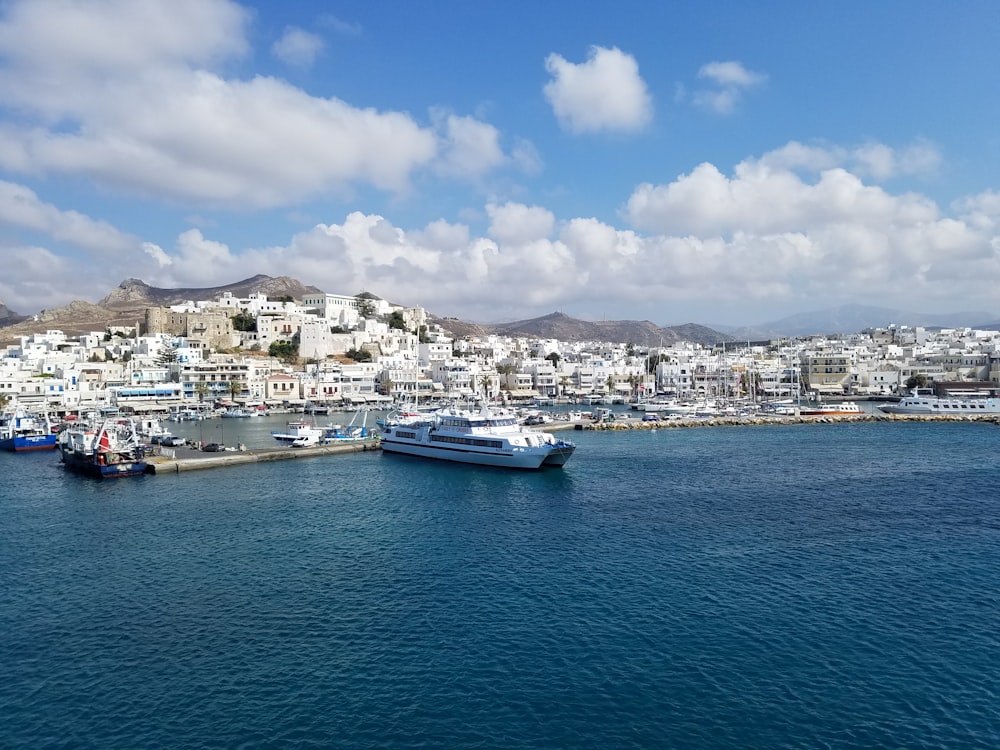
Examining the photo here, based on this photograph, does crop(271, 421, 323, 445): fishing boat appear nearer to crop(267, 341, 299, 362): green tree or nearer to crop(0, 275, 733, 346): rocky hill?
crop(267, 341, 299, 362): green tree

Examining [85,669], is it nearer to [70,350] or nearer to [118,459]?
[118,459]

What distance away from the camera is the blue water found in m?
9.33

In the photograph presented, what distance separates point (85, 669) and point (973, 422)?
5559 centimetres

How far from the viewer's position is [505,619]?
41.8ft

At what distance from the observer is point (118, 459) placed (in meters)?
28.2

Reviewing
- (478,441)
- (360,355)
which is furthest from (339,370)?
(478,441)

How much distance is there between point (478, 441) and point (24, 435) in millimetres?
26611

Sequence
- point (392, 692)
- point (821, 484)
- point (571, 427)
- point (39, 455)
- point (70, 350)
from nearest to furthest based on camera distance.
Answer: point (392, 692)
point (821, 484)
point (39, 455)
point (571, 427)
point (70, 350)

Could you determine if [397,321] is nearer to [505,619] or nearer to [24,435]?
[24,435]

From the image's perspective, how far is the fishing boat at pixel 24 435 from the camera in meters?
37.6

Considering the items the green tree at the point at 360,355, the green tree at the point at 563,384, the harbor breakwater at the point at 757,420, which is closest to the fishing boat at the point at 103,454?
the harbor breakwater at the point at 757,420

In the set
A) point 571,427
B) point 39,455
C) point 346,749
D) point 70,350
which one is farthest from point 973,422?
point 70,350

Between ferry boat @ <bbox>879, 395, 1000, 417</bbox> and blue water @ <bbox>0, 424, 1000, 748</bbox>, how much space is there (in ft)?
110

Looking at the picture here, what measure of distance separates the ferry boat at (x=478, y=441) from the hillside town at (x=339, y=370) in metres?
23.9
